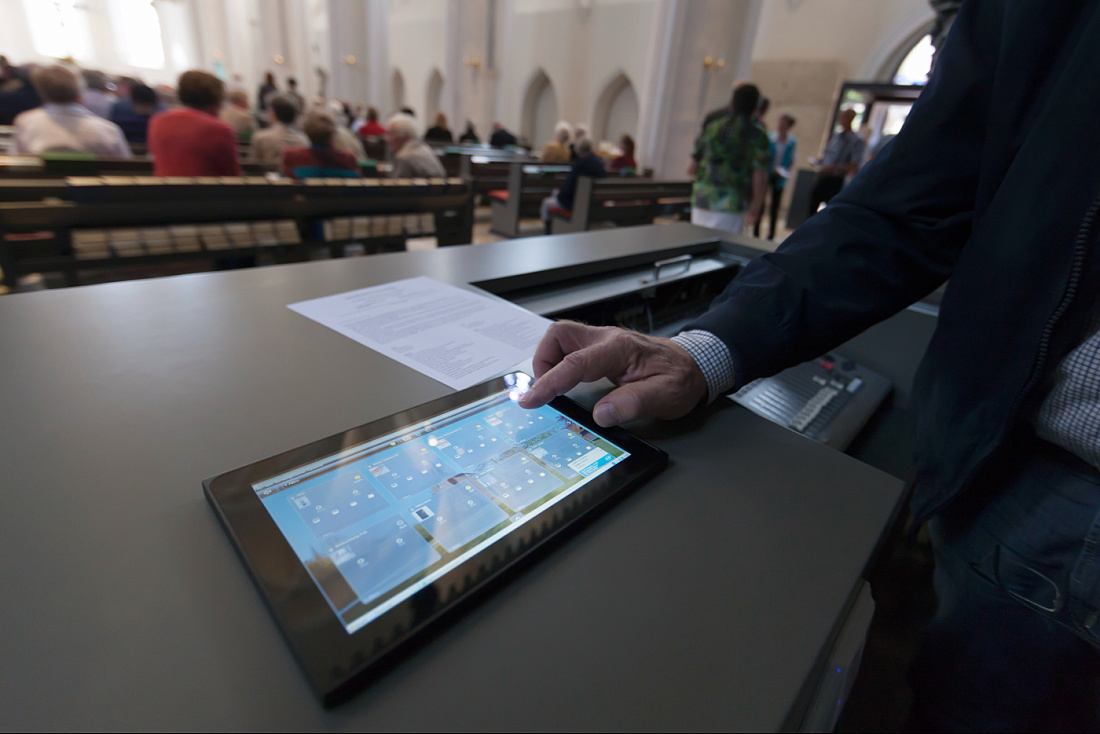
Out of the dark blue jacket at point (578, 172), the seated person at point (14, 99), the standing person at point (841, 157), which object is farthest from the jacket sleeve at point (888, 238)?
the seated person at point (14, 99)

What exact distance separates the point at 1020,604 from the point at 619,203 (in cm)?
449

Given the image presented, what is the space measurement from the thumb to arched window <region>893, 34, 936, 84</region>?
1013cm

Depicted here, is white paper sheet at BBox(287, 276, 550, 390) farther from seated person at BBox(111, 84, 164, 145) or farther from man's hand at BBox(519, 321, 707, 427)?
seated person at BBox(111, 84, 164, 145)

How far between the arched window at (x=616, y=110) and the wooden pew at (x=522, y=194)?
6.58 m

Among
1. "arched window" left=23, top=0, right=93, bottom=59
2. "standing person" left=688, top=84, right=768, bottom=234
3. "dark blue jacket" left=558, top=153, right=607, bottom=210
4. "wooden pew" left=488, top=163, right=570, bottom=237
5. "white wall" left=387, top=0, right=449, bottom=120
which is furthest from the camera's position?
"arched window" left=23, top=0, right=93, bottom=59

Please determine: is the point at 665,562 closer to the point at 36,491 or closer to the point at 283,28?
the point at 36,491

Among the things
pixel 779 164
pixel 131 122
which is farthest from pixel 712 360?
pixel 131 122

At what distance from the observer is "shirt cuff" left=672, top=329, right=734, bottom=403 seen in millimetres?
671

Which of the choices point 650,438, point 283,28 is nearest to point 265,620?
point 650,438

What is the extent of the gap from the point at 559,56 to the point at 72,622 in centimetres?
1302

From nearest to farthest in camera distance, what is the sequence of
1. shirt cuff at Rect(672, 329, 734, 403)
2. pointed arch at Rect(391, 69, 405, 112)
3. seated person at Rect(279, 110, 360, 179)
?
shirt cuff at Rect(672, 329, 734, 403) → seated person at Rect(279, 110, 360, 179) → pointed arch at Rect(391, 69, 405, 112)

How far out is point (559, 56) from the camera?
11.4 m

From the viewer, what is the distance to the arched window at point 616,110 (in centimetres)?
1117

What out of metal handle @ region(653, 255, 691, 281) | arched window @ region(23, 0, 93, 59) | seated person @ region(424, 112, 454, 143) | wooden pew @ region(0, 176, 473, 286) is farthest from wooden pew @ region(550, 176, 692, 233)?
arched window @ region(23, 0, 93, 59)
